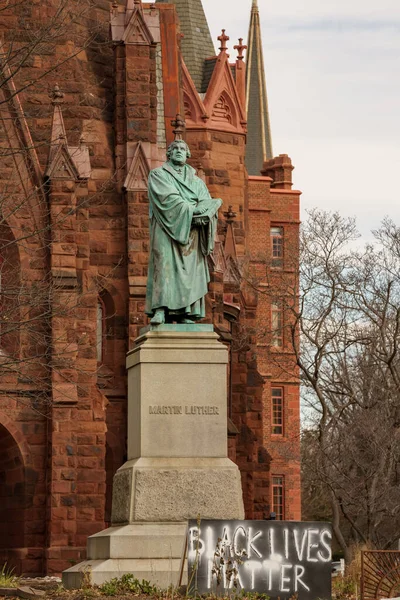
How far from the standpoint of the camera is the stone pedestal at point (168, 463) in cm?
1539

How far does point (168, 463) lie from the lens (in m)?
15.8

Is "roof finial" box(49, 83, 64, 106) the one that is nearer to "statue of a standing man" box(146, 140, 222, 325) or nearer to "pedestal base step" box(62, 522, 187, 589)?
"statue of a standing man" box(146, 140, 222, 325)

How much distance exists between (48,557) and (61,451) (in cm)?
209

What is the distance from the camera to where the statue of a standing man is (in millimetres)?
16516

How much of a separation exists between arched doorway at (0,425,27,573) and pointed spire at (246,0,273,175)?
3643cm

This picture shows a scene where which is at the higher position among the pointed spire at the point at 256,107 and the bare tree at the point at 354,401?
the pointed spire at the point at 256,107

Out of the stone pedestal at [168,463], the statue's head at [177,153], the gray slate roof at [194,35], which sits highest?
the gray slate roof at [194,35]

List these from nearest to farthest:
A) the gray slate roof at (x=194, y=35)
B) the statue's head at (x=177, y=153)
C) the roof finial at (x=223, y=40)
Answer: the statue's head at (x=177, y=153) < the roof finial at (x=223, y=40) < the gray slate roof at (x=194, y=35)

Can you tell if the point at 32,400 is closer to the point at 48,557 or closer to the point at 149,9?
the point at 48,557

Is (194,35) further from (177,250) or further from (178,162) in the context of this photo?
(177,250)

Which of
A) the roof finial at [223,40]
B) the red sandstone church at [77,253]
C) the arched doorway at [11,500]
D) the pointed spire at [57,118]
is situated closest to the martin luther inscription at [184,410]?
the red sandstone church at [77,253]

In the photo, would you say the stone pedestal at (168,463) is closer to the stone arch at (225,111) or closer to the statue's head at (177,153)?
the statue's head at (177,153)

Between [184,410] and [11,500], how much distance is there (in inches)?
607

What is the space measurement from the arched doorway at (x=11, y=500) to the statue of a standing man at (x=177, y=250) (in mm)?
14451
